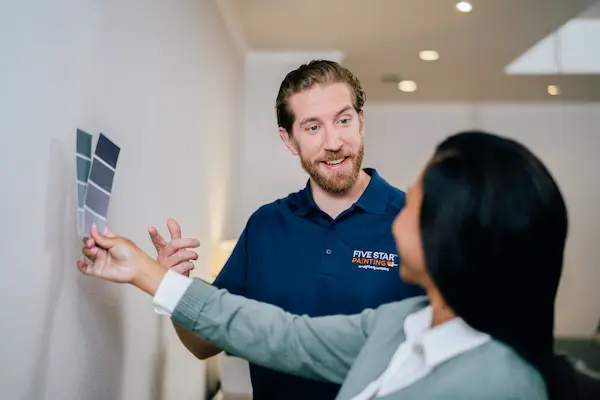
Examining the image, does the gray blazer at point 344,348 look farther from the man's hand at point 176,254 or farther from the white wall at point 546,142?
the white wall at point 546,142

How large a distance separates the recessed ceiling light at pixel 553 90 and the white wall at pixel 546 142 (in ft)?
1.58

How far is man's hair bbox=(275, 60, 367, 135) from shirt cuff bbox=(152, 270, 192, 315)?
79 cm

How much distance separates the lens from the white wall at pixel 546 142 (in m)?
6.31

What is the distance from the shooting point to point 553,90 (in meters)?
5.69

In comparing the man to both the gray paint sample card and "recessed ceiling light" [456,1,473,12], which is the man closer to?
the gray paint sample card

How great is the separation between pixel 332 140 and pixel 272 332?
0.69m

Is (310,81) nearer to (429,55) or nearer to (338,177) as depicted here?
(338,177)

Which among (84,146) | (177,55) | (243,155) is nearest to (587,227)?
(243,155)

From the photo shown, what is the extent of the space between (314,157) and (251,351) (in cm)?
71

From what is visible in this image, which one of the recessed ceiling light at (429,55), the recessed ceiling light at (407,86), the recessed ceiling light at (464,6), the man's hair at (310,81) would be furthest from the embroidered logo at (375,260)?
the recessed ceiling light at (407,86)

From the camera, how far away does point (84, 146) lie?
46.9 inches

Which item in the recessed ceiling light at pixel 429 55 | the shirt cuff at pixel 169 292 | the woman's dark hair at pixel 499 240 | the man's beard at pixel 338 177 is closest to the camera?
the woman's dark hair at pixel 499 240

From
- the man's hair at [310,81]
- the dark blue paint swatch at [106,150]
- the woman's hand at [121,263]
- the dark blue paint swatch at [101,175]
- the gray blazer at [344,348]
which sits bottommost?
the gray blazer at [344,348]

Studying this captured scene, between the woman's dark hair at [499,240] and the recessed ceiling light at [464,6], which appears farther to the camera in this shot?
the recessed ceiling light at [464,6]
